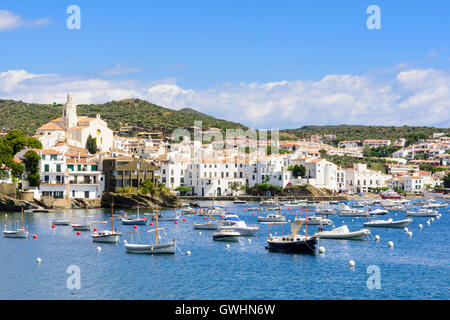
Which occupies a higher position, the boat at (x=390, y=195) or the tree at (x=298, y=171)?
the tree at (x=298, y=171)

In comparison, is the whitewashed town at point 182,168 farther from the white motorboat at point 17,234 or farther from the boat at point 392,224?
the boat at point 392,224

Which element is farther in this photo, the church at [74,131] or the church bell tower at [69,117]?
the church bell tower at [69,117]

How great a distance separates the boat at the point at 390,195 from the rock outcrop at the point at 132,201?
60.5 m

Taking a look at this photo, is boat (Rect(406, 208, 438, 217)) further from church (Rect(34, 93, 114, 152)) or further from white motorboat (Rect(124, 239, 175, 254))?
church (Rect(34, 93, 114, 152))

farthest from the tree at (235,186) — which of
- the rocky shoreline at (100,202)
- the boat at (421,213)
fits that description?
the boat at (421,213)

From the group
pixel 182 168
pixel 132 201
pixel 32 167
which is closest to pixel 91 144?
pixel 182 168

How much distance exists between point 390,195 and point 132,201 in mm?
70777

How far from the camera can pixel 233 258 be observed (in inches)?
1535

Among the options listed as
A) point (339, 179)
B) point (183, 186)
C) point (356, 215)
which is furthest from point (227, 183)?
point (356, 215)

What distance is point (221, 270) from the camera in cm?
3447

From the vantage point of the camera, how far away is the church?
11231cm

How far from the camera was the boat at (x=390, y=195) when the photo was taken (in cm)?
12700

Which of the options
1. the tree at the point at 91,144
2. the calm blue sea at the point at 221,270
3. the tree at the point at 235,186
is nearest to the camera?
the calm blue sea at the point at 221,270

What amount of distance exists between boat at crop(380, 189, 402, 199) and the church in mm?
62594
